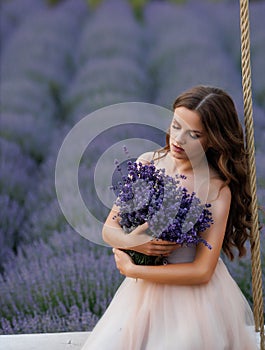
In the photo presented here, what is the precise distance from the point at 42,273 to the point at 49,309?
25cm

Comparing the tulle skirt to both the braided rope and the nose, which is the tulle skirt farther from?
the nose

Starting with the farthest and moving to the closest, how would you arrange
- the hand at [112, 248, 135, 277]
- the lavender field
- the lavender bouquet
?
the lavender field < the hand at [112, 248, 135, 277] < the lavender bouquet

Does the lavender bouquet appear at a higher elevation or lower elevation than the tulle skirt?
higher

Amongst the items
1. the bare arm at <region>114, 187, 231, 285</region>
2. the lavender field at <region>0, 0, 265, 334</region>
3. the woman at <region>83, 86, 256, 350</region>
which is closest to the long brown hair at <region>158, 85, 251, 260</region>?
the woman at <region>83, 86, 256, 350</region>

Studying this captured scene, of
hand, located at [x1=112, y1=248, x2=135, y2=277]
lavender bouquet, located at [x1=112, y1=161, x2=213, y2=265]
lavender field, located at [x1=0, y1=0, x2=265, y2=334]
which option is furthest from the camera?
lavender field, located at [x1=0, y1=0, x2=265, y2=334]

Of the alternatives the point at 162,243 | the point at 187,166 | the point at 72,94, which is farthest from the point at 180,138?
the point at 72,94

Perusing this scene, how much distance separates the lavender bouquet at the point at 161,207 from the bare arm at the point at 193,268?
0.14ft

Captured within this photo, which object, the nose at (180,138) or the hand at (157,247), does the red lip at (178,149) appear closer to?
the nose at (180,138)

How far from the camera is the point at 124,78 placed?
6.11m

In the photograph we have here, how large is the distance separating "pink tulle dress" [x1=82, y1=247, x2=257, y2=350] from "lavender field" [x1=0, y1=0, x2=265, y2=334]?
72cm

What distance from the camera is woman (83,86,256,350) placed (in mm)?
1685

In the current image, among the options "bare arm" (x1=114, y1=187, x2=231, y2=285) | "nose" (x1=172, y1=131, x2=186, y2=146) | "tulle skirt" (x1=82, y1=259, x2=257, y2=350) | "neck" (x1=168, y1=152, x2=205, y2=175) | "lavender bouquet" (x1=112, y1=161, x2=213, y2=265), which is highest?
"nose" (x1=172, y1=131, x2=186, y2=146)

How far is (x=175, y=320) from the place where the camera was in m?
1.71

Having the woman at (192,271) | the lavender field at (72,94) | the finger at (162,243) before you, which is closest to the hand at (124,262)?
the woman at (192,271)
